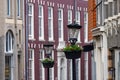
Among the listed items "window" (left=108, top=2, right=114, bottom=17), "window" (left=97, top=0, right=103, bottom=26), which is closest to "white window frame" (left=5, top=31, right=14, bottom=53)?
"window" (left=97, top=0, right=103, bottom=26)

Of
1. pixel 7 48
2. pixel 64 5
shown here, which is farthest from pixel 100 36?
pixel 64 5

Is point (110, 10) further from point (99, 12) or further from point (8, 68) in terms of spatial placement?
point (8, 68)

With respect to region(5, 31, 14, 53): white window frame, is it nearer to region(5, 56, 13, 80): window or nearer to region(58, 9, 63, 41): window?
region(5, 56, 13, 80): window

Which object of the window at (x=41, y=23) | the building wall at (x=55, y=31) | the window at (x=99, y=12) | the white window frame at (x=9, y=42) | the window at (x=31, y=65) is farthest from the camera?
the window at (x=41, y=23)

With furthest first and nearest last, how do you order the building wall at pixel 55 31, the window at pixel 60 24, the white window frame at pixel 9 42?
the window at pixel 60 24
the building wall at pixel 55 31
the white window frame at pixel 9 42

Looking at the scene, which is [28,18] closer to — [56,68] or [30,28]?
[30,28]

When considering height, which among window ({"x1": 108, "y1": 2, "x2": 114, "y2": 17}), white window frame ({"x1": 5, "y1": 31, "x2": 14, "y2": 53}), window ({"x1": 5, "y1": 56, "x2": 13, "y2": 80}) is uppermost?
window ({"x1": 108, "y1": 2, "x2": 114, "y2": 17})

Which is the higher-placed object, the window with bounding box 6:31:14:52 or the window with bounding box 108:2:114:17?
the window with bounding box 108:2:114:17

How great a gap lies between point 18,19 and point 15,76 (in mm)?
3631

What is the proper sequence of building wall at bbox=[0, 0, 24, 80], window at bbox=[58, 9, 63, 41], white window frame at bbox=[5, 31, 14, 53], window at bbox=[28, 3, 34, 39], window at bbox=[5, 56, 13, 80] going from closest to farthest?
building wall at bbox=[0, 0, 24, 80]
window at bbox=[5, 56, 13, 80]
white window frame at bbox=[5, 31, 14, 53]
window at bbox=[28, 3, 34, 39]
window at bbox=[58, 9, 63, 41]

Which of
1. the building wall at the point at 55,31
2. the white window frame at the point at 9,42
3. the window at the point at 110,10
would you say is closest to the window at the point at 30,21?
the building wall at the point at 55,31

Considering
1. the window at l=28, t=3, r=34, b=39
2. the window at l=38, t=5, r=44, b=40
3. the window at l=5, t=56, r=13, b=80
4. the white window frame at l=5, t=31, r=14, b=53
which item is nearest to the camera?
the window at l=5, t=56, r=13, b=80

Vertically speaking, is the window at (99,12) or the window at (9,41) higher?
the window at (99,12)

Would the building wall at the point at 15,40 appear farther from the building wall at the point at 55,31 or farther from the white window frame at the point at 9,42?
the building wall at the point at 55,31
